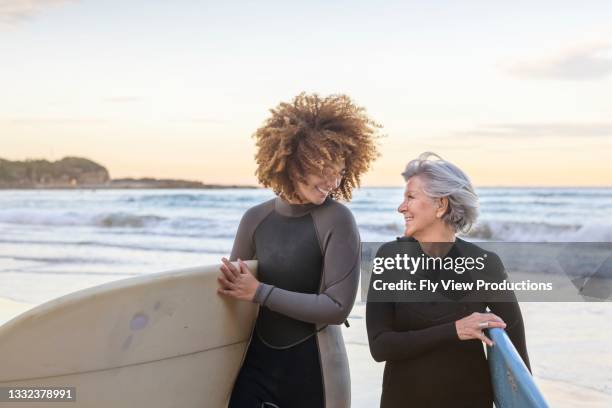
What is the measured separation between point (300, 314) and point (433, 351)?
34cm

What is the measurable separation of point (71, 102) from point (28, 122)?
3.39 feet

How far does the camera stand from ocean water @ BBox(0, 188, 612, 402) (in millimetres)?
5250

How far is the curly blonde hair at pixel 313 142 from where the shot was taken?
1980 mm

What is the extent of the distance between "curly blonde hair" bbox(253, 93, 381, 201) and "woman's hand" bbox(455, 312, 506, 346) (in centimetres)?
48

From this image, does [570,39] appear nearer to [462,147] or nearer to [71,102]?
[462,147]

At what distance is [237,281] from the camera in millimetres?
1940

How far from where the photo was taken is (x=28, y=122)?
1706cm

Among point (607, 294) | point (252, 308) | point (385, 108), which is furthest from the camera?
point (385, 108)

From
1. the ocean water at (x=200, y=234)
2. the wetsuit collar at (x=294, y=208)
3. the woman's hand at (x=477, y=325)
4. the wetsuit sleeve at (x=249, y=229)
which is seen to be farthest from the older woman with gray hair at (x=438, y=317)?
the ocean water at (x=200, y=234)

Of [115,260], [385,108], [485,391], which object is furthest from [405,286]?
[385,108]

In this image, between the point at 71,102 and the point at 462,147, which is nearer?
the point at 462,147

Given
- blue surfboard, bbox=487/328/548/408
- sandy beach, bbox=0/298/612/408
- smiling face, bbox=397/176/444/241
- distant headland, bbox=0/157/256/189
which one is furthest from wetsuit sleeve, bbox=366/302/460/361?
distant headland, bbox=0/157/256/189

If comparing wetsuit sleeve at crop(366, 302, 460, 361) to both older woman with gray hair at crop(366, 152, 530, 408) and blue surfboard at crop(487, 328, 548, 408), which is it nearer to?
older woman with gray hair at crop(366, 152, 530, 408)

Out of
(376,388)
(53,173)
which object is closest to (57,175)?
(53,173)
